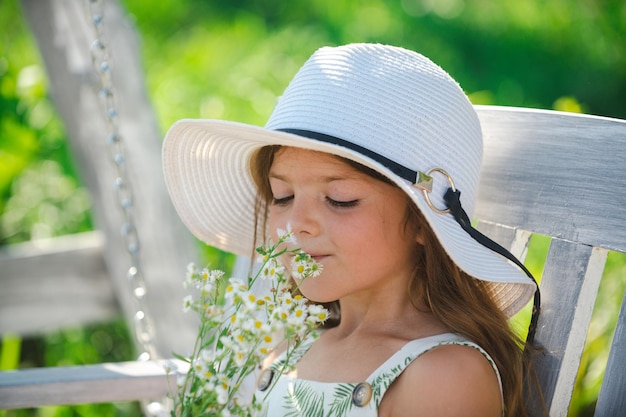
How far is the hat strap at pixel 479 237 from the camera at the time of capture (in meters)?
1.64

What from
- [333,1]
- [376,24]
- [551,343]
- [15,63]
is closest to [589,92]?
[376,24]

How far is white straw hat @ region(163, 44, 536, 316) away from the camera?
160 cm

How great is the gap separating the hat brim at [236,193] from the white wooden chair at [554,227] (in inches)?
4.0

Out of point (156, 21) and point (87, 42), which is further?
point (156, 21)

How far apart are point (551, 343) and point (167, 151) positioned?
2.99 feet

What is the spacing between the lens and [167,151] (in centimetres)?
191

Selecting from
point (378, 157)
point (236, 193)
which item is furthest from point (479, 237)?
point (236, 193)

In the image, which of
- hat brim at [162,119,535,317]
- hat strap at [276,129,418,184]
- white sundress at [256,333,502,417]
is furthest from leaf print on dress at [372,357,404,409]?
hat strap at [276,129,418,184]

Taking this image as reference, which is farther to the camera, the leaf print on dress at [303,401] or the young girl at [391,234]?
the leaf print on dress at [303,401]

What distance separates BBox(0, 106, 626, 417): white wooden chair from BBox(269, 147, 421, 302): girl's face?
0.27 m

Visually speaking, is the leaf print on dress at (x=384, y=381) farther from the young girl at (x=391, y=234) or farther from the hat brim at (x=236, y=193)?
the hat brim at (x=236, y=193)

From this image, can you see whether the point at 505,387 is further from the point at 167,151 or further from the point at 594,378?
the point at 594,378

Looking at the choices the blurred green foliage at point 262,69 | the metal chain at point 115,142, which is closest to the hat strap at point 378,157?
the metal chain at point 115,142

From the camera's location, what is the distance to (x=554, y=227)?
1.73 metres
